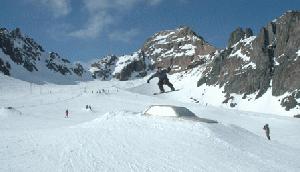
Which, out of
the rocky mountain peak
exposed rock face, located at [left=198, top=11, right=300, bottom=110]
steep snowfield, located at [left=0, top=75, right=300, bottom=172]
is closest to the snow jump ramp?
steep snowfield, located at [left=0, top=75, right=300, bottom=172]

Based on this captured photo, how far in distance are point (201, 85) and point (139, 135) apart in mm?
132703

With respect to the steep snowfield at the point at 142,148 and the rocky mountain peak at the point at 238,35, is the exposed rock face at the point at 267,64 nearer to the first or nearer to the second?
the rocky mountain peak at the point at 238,35

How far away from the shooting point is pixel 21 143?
2122 centimetres

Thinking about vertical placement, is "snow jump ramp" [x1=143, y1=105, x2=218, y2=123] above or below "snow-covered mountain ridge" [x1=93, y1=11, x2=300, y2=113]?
below

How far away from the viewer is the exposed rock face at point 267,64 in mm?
120062

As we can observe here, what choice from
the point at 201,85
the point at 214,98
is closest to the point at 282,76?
the point at 214,98

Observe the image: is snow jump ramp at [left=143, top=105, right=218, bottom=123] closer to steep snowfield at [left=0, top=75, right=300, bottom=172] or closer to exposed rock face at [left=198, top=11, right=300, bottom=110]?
steep snowfield at [left=0, top=75, right=300, bottom=172]

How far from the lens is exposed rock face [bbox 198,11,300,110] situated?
120 metres

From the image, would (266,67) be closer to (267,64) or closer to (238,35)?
(267,64)

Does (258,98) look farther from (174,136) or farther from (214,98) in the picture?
(174,136)

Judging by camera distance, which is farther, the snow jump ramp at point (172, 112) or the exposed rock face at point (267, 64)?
the exposed rock face at point (267, 64)

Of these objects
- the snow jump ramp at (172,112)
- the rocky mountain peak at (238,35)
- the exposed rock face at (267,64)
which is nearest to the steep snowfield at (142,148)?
the snow jump ramp at (172,112)

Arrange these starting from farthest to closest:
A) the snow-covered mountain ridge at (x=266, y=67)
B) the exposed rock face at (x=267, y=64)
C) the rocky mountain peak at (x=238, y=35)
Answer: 1. the rocky mountain peak at (x=238, y=35)
2. the exposed rock face at (x=267, y=64)
3. the snow-covered mountain ridge at (x=266, y=67)

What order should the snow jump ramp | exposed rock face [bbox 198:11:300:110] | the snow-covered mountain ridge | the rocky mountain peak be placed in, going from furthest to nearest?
the rocky mountain peak → exposed rock face [bbox 198:11:300:110] → the snow-covered mountain ridge → the snow jump ramp
